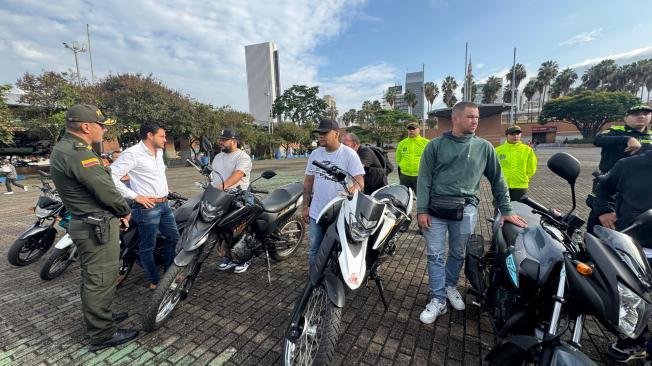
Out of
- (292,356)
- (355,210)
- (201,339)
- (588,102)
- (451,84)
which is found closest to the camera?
(292,356)

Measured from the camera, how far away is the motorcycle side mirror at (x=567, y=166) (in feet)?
5.72

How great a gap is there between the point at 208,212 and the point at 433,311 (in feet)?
7.42

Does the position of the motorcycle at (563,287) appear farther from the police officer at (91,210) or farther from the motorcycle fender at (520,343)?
the police officer at (91,210)

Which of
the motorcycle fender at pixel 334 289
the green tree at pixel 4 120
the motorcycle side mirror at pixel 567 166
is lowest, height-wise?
the motorcycle fender at pixel 334 289

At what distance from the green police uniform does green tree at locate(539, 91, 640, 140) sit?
5719 cm

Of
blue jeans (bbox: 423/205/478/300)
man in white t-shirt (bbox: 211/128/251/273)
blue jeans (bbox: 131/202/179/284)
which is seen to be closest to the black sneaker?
blue jeans (bbox: 423/205/478/300)

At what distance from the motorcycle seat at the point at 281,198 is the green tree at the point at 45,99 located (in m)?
21.8

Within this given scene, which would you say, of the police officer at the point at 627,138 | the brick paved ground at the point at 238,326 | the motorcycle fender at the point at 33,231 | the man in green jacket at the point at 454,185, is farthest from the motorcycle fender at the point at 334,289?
the motorcycle fender at the point at 33,231

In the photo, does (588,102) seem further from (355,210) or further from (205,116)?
(355,210)

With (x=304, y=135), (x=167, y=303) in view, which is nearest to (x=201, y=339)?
(x=167, y=303)

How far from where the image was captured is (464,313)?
2801 millimetres

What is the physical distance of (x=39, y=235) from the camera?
4.14m

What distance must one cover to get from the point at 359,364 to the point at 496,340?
1171 mm

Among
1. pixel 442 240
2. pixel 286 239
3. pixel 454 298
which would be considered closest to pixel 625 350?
pixel 454 298
